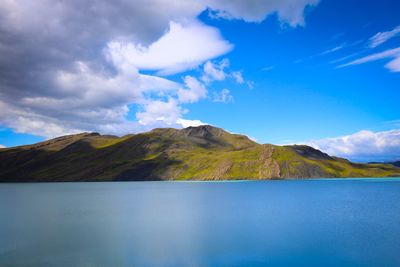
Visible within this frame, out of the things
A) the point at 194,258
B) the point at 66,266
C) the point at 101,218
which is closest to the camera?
the point at 66,266

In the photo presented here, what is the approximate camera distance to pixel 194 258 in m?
38.2

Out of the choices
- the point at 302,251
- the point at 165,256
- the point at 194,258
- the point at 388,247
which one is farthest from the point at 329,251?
the point at 165,256

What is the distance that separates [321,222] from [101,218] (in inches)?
1649

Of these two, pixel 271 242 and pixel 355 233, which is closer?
pixel 271 242

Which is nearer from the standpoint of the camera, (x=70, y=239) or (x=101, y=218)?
(x=70, y=239)

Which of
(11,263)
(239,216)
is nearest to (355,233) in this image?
(239,216)

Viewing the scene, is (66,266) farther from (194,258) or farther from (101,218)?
(101,218)

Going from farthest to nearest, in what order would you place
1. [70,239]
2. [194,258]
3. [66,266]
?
[70,239]
[194,258]
[66,266]

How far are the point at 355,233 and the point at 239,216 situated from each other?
25162mm

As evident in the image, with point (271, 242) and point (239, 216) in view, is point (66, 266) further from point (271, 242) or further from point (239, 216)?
point (239, 216)

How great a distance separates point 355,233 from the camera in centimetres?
5069

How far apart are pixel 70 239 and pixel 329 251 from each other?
112 ft

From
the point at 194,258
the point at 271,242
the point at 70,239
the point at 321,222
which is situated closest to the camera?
the point at 194,258

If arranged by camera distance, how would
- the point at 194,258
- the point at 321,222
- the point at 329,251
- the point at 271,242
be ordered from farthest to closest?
the point at 321,222, the point at 271,242, the point at 329,251, the point at 194,258
